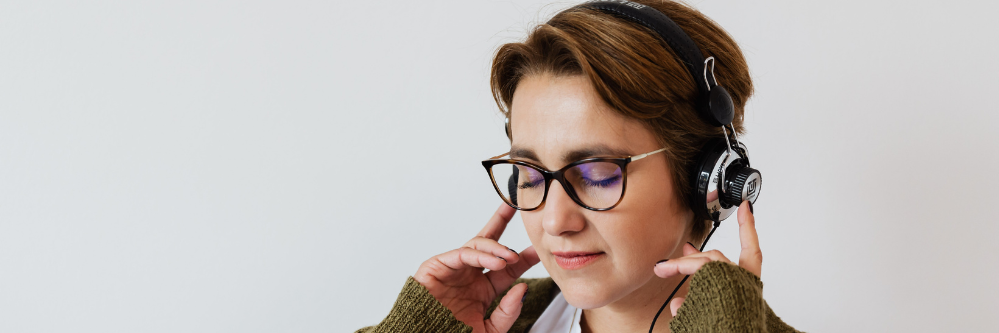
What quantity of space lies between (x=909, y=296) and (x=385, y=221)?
6.71 feet

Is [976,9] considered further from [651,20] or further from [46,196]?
[46,196]

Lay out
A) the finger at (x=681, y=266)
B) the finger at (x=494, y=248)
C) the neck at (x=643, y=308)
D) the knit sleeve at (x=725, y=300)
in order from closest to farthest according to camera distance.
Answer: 1. the knit sleeve at (x=725, y=300)
2. the finger at (x=681, y=266)
3. the neck at (x=643, y=308)
4. the finger at (x=494, y=248)

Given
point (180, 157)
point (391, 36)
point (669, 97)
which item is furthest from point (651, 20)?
point (180, 157)

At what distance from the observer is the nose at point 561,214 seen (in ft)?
5.81

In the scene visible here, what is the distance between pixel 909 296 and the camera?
256 cm

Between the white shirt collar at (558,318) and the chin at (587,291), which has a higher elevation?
the chin at (587,291)

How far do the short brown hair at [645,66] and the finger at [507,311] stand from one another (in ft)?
2.04

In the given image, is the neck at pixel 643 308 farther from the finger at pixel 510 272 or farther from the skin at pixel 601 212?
the finger at pixel 510 272

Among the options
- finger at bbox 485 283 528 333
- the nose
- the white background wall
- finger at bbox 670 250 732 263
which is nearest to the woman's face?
the nose

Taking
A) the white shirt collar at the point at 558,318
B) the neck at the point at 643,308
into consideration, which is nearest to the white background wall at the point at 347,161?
the white shirt collar at the point at 558,318

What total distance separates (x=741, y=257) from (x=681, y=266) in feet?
0.57

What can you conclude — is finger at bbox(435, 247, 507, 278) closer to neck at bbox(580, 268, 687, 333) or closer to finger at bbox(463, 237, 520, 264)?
finger at bbox(463, 237, 520, 264)

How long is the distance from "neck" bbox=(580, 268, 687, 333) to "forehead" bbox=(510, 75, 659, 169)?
0.49m

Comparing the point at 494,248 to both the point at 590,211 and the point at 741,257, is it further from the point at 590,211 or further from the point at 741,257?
the point at 741,257
